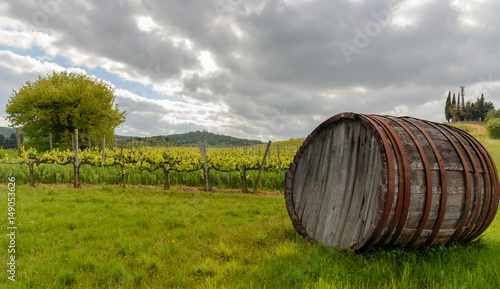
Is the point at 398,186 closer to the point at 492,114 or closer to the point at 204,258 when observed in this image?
the point at 204,258

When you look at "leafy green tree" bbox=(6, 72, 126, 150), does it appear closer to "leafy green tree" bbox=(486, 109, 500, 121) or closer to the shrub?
the shrub

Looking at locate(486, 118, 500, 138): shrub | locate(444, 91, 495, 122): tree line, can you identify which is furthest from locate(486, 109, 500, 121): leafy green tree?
locate(486, 118, 500, 138): shrub

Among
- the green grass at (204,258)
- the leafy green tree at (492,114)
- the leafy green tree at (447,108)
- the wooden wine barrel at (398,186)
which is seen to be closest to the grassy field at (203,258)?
the green grass at (204,258)

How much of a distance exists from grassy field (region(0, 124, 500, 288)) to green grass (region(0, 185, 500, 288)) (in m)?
0.01

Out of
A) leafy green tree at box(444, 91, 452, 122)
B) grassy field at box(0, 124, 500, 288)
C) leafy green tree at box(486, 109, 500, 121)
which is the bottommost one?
grassy field at box(0, 124, 500, 288)

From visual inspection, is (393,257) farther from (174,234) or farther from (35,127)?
(35,127)

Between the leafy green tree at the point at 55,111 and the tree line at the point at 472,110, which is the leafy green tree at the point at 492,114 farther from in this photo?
the leafy green tree at the point at 55,111

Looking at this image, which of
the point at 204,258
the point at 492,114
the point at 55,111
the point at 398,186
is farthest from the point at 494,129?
the point at 55,111

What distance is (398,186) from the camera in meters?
2.74

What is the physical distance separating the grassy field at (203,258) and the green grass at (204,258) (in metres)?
0.01

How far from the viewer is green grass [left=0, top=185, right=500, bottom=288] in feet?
9.09

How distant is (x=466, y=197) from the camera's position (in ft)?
9.74

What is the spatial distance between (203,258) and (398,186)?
9.79 feet

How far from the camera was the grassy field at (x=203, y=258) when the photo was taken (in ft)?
9.10
